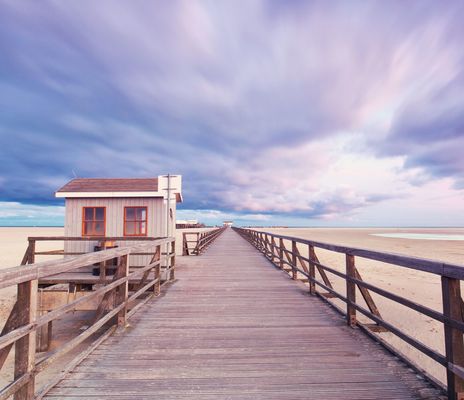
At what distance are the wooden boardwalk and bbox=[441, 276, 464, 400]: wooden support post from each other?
0.73 feet

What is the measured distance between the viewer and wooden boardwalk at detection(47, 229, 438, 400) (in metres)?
2.71

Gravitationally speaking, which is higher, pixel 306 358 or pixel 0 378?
pixel 306 358

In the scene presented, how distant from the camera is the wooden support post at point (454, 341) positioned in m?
2.45

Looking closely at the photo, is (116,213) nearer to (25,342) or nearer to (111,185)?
(111,185)

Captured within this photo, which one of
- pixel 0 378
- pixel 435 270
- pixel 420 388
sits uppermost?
pixel 435 270

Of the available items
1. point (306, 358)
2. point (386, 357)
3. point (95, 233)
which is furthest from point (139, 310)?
point (95, 233)

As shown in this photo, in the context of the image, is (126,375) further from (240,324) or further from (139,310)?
(139,310)

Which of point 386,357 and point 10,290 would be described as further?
point 10,290

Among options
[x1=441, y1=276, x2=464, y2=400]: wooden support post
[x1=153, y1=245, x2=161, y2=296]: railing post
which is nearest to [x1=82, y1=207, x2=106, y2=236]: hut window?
[x1=153, y1=245, x2=161, y2=296]: railing post

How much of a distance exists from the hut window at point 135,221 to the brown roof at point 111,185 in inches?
34.3

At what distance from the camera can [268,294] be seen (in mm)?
6449

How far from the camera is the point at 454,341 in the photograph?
2465mm

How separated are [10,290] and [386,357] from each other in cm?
1612

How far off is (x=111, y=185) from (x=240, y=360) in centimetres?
1120
